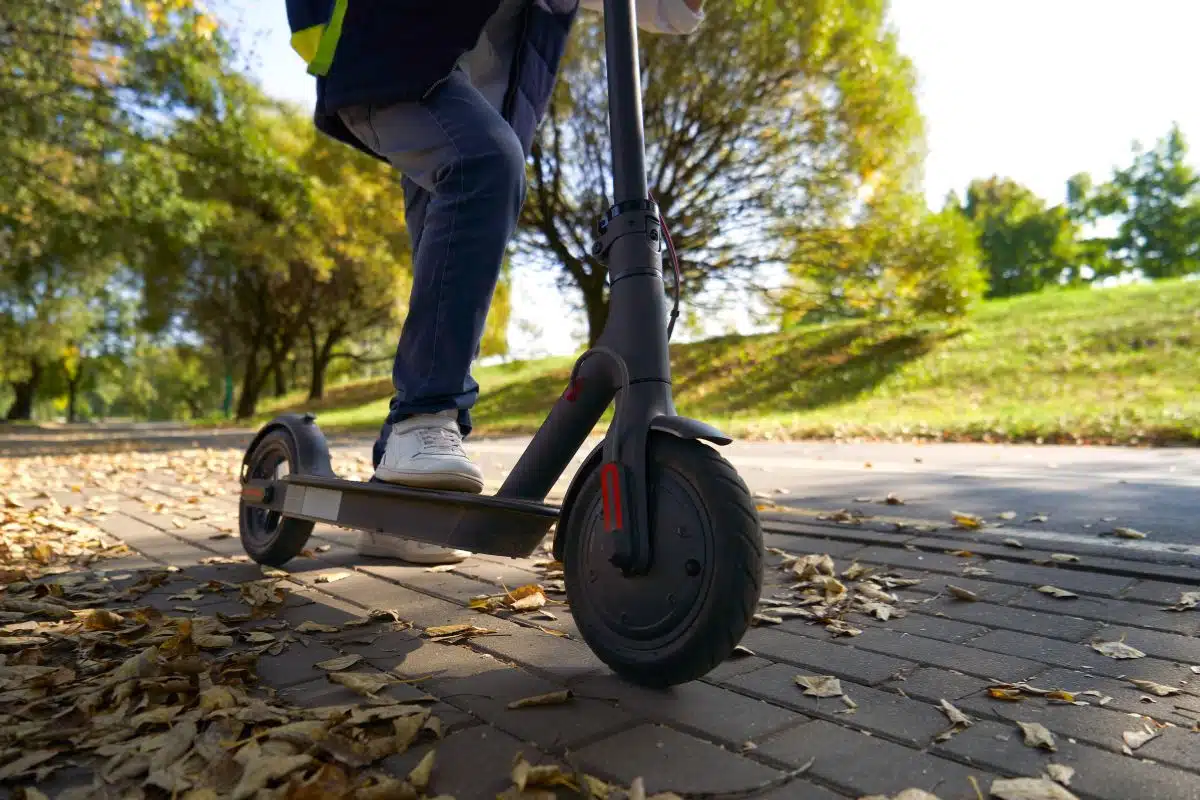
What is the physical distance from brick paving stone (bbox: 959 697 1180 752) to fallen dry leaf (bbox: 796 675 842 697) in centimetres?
25

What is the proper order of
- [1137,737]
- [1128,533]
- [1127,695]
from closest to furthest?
[1137,737]
[1127,695]
[1128,533]

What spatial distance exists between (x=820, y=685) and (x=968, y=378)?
14561 mm

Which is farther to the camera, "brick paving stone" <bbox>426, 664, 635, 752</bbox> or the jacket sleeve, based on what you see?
the jacket sleeve

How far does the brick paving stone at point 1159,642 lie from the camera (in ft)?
6.58

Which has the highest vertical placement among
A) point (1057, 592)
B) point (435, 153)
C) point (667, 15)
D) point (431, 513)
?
point (667, 15)

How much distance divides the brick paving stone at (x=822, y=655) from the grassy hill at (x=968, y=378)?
7810mm

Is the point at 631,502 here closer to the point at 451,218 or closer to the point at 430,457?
the point at 430,457

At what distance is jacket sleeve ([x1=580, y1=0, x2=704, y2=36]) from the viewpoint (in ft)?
8.05

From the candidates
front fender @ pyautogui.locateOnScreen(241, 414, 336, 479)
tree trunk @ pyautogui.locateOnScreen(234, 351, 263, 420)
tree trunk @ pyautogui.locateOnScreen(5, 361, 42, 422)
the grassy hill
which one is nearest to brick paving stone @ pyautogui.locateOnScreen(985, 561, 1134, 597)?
front fender @ pyautogui.locateOnScreen(241, 414, 336, 479)

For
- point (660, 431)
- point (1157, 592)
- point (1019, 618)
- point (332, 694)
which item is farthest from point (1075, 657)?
point (332, 694)

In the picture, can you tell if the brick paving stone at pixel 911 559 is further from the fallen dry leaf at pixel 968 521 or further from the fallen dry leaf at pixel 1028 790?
the fallen dry leaf at pixel 1028 790

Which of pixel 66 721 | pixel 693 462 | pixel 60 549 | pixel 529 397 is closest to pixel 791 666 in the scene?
pixel 693 462

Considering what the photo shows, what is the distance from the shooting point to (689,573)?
1653mm

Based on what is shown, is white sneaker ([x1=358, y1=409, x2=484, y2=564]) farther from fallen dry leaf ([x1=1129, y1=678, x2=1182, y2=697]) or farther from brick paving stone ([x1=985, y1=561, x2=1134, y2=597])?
brick paving stone ([x1=985, y1=561, x2=1134, y2=597])
